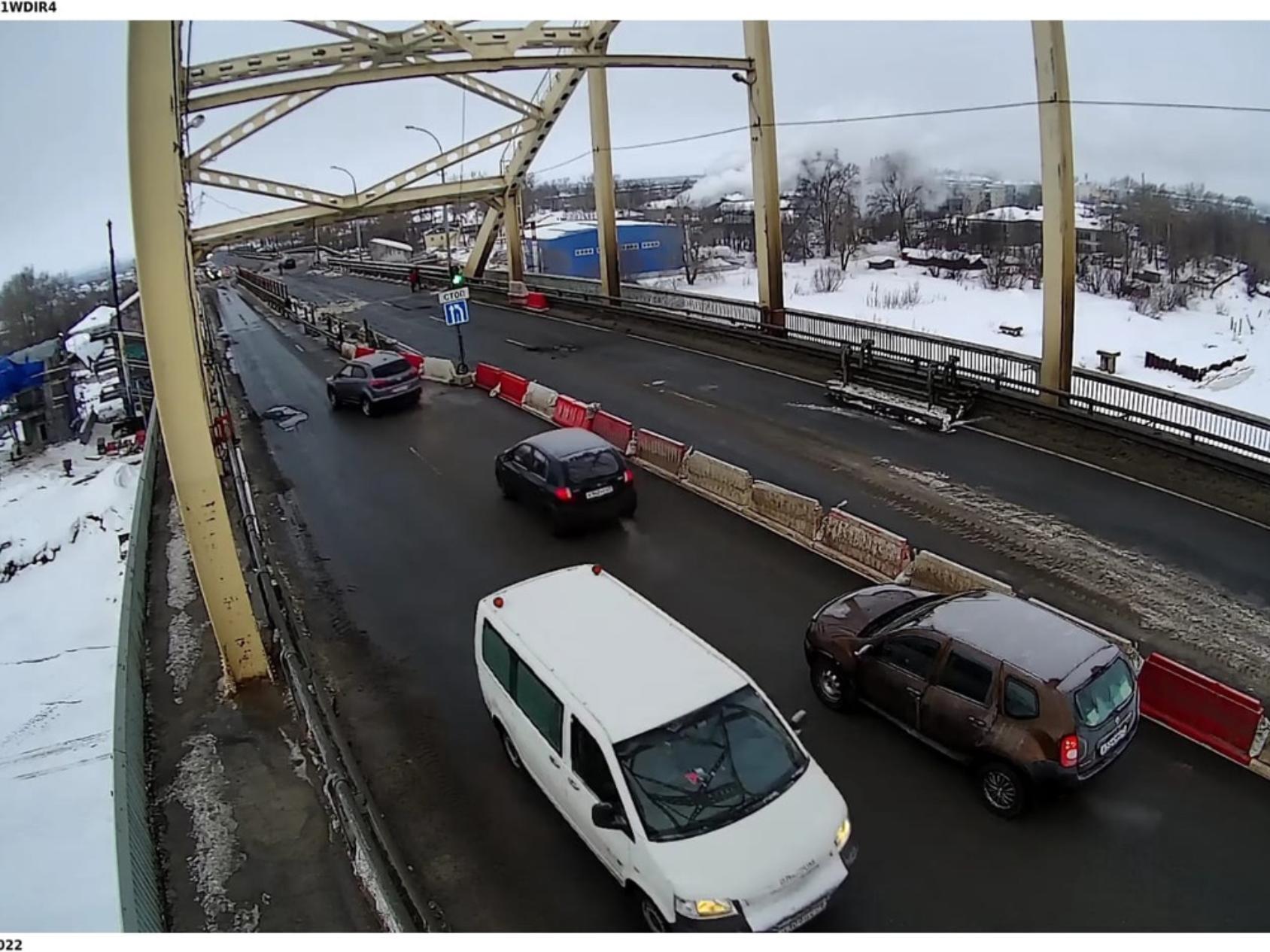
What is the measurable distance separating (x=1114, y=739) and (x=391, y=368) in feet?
63.9

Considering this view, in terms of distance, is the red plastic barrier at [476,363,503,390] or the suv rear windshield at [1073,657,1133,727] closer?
the suv rear windshield at [1073,657,1133,727]

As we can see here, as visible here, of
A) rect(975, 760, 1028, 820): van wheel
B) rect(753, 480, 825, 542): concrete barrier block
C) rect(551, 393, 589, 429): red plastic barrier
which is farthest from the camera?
rect(551, 393, 589, 429): red plastic barrier

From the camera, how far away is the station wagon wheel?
21.8ft

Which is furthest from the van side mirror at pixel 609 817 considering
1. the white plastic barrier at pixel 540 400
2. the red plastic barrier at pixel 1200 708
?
the white plastic barrier at pixel 540 400

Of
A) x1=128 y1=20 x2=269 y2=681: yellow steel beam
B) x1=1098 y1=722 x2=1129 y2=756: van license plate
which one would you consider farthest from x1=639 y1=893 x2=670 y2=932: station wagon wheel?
x1=128 y1=20 x2=269 y2=681: yellow steel beam

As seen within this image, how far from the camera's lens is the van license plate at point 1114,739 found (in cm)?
778

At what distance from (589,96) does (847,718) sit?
30693 mm

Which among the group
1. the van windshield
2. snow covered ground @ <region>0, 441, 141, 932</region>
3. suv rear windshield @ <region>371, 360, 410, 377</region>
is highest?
suv rear windshield @ <region>371, 360, 410, 377</region>

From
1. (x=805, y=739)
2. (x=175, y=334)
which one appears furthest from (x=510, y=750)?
(x=175, y=334)

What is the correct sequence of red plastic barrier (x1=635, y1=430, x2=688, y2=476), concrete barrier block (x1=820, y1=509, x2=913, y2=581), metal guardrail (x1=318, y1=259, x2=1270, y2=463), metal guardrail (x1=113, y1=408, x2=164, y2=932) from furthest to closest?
red plastic barrier (x1=635, y1=430, x2=688, y2=476), metal guardrail (x1=318, y1=259, x2=1270, y2=463), concrete barrier block (x1=820, y1=509, x2=913, y2=581), metal guardrail (x1=113, y1=408, x2=164, y2=932)

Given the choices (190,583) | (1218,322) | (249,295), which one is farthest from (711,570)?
(249,295)

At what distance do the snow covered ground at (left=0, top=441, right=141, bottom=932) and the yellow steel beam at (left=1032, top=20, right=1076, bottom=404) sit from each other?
1873cm

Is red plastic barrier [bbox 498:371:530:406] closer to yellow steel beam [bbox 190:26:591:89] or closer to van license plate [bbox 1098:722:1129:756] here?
yellow steel beam [bbox 190:26:591:89]

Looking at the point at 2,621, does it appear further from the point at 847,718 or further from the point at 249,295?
the point at 847,718
